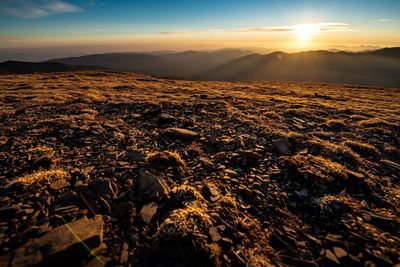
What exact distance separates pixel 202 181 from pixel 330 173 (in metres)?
3.44

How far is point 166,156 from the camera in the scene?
20.3 ft

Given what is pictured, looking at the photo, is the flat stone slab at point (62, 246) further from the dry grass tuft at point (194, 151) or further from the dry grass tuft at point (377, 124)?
the dry grass tuft at point (377, 124)

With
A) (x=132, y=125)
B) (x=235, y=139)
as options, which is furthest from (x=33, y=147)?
(x=235, y=139)

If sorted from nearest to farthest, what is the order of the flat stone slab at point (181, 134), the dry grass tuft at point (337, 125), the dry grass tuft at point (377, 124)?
the flat stone slab at point (181, 134) < the dry grass tuft at point (337, 125) < the dry grass tuft at point (377, 124)

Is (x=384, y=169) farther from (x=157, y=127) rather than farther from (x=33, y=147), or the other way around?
(x=33, y=147)

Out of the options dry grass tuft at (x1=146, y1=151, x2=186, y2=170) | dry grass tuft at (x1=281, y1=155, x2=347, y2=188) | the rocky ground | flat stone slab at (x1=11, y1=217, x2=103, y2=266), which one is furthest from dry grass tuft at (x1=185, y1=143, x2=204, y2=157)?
flat stone slab at (x1=11, y1=217, x2=103, y2=266)

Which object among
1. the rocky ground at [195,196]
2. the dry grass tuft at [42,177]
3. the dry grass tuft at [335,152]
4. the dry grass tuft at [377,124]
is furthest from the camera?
the dry grass tuft at [377,124]

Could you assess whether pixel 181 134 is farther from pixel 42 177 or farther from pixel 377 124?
pixel 377 124

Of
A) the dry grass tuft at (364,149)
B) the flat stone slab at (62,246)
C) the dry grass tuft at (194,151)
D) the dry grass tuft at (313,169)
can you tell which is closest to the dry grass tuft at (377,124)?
the dry grass tuft at (364,149)

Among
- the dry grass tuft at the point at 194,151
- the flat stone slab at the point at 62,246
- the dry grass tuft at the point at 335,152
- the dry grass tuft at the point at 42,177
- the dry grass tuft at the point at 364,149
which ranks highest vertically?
the dry grass tuft at the point at 42,177

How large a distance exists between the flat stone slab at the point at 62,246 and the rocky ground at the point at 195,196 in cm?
1

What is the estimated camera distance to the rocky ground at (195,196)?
3.39m

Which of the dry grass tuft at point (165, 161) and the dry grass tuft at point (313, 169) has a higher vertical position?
the dry grass tuft at point (165, 161)

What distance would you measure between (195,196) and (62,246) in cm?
244
